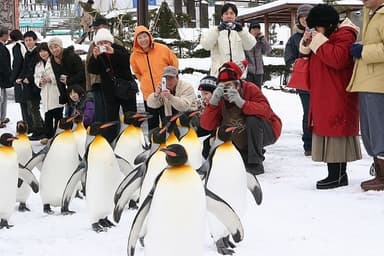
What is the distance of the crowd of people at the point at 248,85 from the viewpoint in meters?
4.24

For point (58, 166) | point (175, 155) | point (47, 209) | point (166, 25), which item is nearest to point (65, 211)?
point (47, 209)

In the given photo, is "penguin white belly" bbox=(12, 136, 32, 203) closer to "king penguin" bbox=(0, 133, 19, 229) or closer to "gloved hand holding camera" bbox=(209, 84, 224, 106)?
"king penguin" bbox=(0, 133, 19, 229)

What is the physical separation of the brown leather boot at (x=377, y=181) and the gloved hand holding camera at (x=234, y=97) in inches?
45.6

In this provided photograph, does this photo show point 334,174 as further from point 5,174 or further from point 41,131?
point 41,131

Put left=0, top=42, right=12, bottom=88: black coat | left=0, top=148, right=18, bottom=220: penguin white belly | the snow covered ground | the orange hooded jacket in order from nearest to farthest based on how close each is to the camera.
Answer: the snow covered ground < left=0, top=148, right=18, bottom=220: penguin white belly < the orange hooded jacket < left=0, top=42, right=12, bottom=88: black coat

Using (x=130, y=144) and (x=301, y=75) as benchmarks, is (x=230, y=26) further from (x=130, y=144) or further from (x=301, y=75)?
(x=130, y=144)

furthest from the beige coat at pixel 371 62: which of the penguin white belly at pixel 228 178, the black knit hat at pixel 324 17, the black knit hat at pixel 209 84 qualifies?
the black knit hat at pixel 209 84

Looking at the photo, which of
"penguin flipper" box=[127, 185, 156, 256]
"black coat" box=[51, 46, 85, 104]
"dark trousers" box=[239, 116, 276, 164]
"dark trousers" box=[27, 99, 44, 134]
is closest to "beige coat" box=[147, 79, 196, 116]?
"dark trousers" box=[239, 116, 276, 164]

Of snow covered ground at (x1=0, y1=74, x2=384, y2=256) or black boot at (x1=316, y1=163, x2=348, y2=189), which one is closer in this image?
snow covered ground at (x1=0, y1=74, x2=384, y2=256)

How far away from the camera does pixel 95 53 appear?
5422mm

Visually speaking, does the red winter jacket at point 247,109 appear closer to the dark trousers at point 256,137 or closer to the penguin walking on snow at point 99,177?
the dark trousers at point 256,137

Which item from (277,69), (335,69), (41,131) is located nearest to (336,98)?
(335,69)

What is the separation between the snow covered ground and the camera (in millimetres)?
3293

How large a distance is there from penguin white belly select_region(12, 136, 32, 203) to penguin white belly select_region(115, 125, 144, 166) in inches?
28.9
